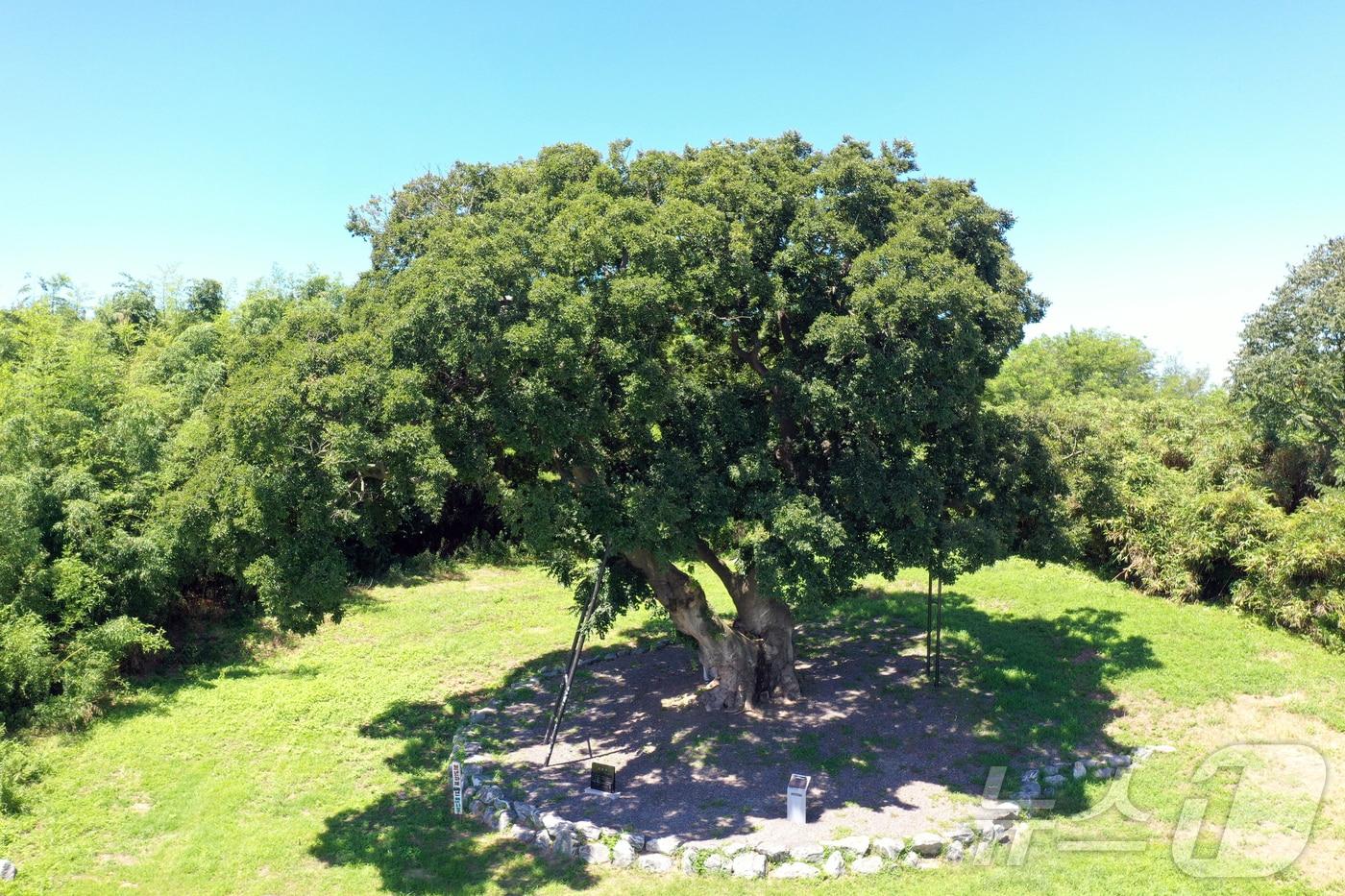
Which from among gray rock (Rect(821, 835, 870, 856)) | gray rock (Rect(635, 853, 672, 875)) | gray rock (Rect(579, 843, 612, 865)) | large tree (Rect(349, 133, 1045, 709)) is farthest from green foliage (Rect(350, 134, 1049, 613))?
gray rock (Rect(579, 843, 612, 865))

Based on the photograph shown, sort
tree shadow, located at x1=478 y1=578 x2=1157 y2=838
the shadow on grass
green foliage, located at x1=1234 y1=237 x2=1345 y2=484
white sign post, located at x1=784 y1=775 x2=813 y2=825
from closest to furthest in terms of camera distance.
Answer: white sign post, located at x1=784 y1=775 x2=813 y2=825 → the shadow on grass → tree shadow, located at x1=478 y1=578 x2=1157 y2=838 → green foliage, located at x1=1234 y1=237 x2=1345 y2=484

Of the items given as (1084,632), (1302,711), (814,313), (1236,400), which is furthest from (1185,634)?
(814,313)

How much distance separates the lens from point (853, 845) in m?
10.0

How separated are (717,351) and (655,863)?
7828 mm

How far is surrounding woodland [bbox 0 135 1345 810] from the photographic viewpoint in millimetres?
10703

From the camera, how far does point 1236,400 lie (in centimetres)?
1981

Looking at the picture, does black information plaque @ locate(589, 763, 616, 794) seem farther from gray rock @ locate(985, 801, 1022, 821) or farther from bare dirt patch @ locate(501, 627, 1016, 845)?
gray rock @ locate(985, 801, 1022, 821)

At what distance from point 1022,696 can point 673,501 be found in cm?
741

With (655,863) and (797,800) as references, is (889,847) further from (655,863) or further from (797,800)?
(655,863)

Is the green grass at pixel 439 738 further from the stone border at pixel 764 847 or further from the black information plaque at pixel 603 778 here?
the black information plaque at pixel 603 778

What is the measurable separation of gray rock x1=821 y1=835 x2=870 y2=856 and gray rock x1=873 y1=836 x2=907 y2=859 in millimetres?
131

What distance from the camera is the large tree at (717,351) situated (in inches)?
424

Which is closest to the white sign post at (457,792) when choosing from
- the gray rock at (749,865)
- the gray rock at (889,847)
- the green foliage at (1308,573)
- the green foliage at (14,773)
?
the gray rock at (749,865)

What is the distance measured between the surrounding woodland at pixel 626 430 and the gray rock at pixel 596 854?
3.87 metres
